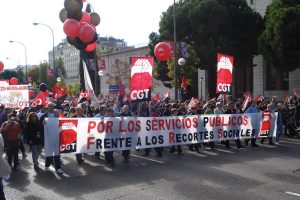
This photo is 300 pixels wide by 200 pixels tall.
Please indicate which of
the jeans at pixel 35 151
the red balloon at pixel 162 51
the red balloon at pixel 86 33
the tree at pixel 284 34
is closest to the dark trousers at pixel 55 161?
the jeans at pixel 35 151

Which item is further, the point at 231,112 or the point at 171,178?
the point at 231,112

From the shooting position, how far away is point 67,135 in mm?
10000

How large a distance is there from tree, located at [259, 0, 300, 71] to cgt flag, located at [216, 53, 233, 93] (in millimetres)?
15741

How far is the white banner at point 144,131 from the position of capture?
9.96 meters

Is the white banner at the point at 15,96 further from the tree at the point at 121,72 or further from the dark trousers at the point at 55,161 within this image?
the tree at the point at 121,72

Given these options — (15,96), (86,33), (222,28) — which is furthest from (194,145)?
(222,28)

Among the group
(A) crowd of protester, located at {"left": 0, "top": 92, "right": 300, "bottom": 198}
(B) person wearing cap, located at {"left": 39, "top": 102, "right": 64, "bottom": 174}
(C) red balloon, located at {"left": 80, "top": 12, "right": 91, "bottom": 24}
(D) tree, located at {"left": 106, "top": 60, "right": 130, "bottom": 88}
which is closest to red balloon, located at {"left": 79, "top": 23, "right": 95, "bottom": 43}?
(C) red balloon, located at {"left": 80, "top": 12, "right": 91, "bottom": 24}

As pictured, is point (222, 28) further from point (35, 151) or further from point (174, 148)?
point (35, 151)

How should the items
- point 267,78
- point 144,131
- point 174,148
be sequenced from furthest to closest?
point 267,78 → point 174,148 → point 144,131

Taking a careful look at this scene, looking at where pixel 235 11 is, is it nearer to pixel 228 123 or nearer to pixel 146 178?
pixel 228 123

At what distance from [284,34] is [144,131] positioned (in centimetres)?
2033

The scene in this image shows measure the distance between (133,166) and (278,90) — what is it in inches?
1156

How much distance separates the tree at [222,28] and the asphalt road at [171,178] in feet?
82.3

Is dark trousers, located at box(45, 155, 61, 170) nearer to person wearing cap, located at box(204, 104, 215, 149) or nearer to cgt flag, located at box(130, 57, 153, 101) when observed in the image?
cgt flag, located at box(130, 57, 153, 101)
